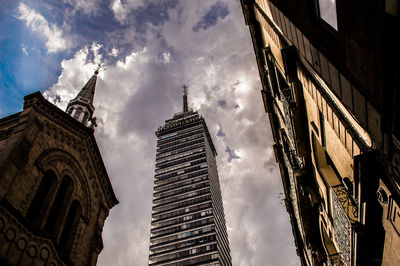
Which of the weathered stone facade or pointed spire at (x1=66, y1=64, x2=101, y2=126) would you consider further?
pointed spire at (x1=66, y1=64, x2=101, y2=126)

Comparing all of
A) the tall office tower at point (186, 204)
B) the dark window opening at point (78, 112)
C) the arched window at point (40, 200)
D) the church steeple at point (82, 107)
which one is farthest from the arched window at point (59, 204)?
the tall office tower at point (186, 204)

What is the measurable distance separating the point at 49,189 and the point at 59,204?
1280mm

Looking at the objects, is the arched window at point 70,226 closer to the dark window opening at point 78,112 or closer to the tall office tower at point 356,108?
the dark window opening at point 78,112

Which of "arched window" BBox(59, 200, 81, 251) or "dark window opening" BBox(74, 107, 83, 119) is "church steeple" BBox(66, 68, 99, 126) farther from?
"arched window" BBox(59, 200, 81, 251)

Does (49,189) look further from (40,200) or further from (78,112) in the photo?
(78,112)

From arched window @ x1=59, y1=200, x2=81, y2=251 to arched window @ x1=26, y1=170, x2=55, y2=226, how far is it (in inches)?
90.8

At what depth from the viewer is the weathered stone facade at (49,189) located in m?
11.7

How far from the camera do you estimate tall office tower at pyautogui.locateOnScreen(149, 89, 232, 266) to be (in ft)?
237

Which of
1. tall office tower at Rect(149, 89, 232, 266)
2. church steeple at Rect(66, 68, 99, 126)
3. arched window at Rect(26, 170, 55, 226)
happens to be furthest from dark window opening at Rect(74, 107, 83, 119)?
tall office tower at Rect(149, 89, 232, 266)

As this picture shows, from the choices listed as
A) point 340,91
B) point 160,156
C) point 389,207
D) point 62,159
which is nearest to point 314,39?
point 340,91

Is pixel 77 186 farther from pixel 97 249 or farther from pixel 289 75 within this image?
pixel 289 75

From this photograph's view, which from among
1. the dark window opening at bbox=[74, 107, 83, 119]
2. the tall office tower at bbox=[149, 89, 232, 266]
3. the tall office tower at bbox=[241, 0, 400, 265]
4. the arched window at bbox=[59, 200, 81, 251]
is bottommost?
the tall office tower at bbox=[241, 0, 400, 265]

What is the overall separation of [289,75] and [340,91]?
5.29 metres

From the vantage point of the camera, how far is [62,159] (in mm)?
16281
